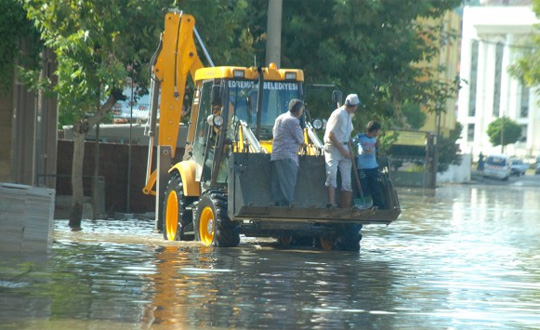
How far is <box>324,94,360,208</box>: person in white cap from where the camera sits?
19875 millimetres

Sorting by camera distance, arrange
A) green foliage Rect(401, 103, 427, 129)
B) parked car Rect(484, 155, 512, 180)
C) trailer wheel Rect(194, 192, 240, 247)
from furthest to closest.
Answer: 1. parked car Rect(484, 155, 512, 180)
2. green foliage Rect(401, 103, 427, 129)
3. trailer wheel Rect(194, 192, 240, 247)

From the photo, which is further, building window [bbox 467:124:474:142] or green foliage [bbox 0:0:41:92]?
building window [bbox 467:124:474:142]

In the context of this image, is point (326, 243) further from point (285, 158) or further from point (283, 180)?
point (285, 158)

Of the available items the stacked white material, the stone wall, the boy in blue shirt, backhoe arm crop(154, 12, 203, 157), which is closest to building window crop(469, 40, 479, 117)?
the stone wall

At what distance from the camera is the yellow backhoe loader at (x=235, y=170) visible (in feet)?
64.6

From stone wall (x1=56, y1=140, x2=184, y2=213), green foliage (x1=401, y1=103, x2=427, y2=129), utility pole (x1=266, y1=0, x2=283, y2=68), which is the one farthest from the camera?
green foliage (x1=401, y1=103, x2=427, y2=129)

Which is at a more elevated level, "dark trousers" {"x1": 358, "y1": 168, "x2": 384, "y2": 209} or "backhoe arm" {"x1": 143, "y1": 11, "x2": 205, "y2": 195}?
"backhoe arm" {"x1": 143, "y1": 11, "x2": 205, "y2": 195}

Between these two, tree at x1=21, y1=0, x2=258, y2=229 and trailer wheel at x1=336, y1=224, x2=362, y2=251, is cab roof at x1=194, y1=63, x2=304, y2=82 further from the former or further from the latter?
tree at x1=21, y1=0, x2=258, y2=229

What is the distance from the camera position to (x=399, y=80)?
109ft

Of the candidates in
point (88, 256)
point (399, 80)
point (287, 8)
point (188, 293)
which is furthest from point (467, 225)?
point (188, 293)

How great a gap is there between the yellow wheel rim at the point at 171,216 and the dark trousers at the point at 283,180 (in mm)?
2670

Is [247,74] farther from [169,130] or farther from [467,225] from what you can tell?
[467,225]

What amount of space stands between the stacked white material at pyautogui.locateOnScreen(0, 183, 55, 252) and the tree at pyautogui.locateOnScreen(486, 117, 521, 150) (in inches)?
4545

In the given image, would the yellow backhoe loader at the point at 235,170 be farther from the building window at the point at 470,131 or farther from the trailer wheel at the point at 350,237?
the building window at the point at 470,131
